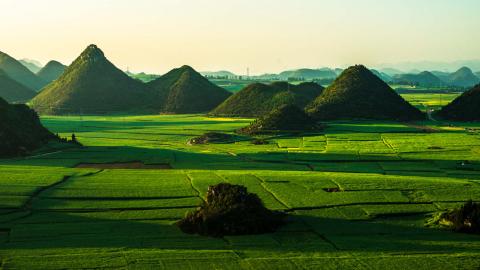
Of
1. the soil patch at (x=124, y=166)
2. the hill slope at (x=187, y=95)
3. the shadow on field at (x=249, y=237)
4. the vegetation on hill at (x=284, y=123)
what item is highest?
the hill slope at (x=187, y=95)

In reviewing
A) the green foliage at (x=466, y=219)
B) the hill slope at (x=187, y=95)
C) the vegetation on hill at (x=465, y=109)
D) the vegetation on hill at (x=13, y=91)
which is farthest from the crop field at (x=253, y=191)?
the vegetation on hill at (x=13, y=91)

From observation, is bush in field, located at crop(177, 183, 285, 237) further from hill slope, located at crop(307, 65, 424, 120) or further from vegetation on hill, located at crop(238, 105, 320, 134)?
hill slope, located at crop(307, 65, 424, 120)

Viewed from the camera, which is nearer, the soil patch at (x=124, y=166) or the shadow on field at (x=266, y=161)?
the shadow on field at (x=266, y=161)

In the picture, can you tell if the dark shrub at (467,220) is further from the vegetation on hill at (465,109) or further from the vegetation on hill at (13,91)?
the vegetation on hill at (13,91)

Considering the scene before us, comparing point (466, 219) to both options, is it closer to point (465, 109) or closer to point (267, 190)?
point (267, 190)

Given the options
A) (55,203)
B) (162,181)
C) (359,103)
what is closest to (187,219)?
(55,203)

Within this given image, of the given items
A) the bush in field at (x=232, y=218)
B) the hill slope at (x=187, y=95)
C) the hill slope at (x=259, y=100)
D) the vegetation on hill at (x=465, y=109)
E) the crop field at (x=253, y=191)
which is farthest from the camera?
the hill slope at (x=187, y=95)

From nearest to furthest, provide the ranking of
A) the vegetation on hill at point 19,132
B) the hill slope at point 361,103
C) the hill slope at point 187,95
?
the vegetation on hill at point 19,132 → the hill slope at point 361,103 → the hill slope at point 187,95
